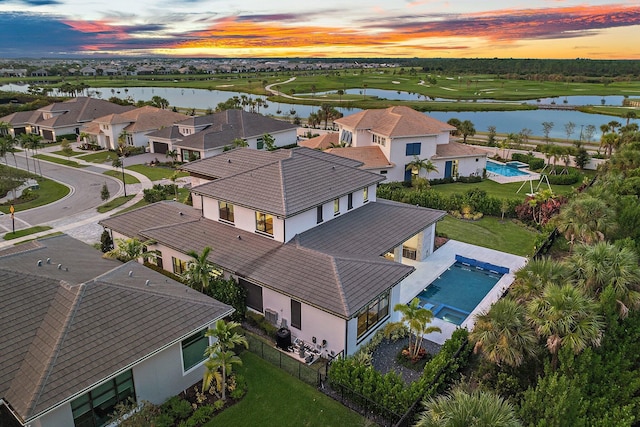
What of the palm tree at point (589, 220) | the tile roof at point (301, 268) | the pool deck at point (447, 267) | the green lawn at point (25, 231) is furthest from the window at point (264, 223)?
the green lawn at point (25, 231)

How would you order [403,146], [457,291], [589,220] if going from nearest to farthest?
[589,220] → [457,291] → [403,146]

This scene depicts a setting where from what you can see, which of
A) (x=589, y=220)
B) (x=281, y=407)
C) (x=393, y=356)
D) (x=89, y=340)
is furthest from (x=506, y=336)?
(x=89, y=340)

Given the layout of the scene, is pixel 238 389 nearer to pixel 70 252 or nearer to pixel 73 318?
pixel 73 318

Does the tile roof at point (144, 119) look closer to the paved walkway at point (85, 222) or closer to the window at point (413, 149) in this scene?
the paved walkway at point (85, 222)

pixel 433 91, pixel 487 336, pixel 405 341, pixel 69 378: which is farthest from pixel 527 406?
pixel 433 91

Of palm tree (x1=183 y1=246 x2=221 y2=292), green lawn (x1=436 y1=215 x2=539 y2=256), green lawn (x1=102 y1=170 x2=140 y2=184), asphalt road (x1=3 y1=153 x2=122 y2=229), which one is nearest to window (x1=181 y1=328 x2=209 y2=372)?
palm tree (x1=183 y1=246 x2=221 y2=292)

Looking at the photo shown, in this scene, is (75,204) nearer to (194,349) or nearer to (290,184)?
(290,184)
